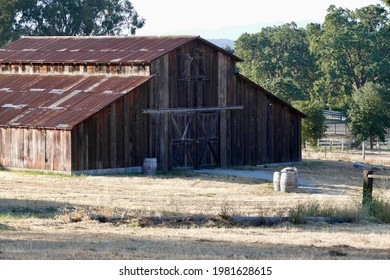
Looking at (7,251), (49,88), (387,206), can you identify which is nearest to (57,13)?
(49,88)

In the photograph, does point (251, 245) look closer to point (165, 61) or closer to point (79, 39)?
point (165, 61)

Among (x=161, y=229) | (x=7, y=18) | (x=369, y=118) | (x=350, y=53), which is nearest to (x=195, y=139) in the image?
(x=369, y=118)

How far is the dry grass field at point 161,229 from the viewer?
2050cm

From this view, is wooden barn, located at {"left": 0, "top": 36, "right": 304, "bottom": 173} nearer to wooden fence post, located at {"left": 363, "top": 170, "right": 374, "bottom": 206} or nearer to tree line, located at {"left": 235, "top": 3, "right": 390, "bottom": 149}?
tree line, located at {"left": 235, "top": 3, "right": 390, "bottom": 149}

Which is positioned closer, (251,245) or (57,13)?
(251,245)

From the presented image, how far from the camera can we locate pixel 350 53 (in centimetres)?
9612

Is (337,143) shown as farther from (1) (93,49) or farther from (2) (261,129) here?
(1) (93,49)

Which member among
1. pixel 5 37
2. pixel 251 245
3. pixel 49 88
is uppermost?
pixel 5 37

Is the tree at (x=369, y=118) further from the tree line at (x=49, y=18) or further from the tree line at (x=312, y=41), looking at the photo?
the tree line at (x=49, y=18)

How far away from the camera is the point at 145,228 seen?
24.7 m

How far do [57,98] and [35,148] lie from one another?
11.9 feet

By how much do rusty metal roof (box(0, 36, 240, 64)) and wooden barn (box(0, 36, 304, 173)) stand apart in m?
0.08

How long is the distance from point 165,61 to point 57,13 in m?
43.8

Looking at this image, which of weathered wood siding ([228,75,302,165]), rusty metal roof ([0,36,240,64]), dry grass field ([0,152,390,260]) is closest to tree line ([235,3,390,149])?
weathered wood siding ([228,75,302,165])
